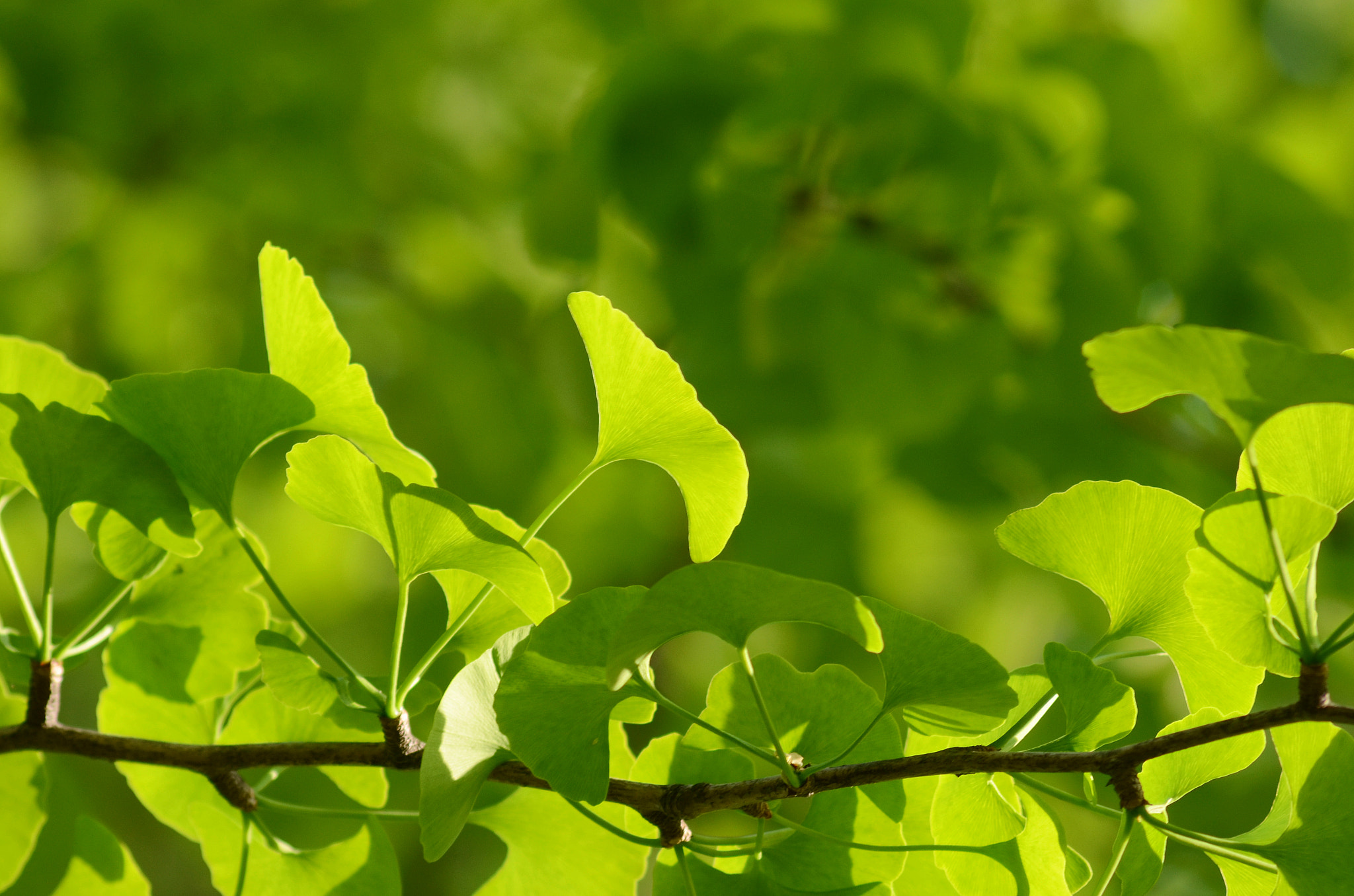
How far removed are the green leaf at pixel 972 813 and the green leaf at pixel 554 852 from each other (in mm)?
84

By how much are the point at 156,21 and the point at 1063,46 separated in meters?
0.66

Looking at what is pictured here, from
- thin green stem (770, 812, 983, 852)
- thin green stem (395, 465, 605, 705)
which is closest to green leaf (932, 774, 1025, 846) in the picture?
thin green stem (770, 812, 983, 852)

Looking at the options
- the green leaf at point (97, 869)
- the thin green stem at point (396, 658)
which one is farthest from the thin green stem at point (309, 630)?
the green leaf at point (97, 869)

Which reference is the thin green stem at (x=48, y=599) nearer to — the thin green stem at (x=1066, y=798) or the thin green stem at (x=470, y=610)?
the thin green stem at (x=470, y=610)

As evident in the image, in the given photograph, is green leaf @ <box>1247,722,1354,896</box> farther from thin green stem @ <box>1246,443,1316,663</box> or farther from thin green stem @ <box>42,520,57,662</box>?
thin green stem @ <box>42,520,57,662</box>

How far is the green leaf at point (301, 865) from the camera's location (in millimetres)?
302

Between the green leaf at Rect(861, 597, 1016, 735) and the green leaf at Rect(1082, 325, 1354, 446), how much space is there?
0.06 meters

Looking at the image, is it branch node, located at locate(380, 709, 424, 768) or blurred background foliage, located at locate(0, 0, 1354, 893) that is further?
Answer: blurred background foliage, located at locate(0, 0, 1354, 893)

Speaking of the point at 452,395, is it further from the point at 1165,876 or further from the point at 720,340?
the point at 1165,876

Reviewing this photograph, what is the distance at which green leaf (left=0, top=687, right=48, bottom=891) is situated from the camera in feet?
1.03

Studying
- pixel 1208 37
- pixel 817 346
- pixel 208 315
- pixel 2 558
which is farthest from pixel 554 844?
pixel 1208 37

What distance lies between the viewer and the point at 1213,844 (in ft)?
0.77

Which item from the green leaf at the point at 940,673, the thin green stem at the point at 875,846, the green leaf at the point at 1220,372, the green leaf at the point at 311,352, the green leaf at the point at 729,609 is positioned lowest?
Answer: the thin green stem at the point at 875,846

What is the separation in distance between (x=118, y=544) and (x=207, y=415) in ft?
0.18
